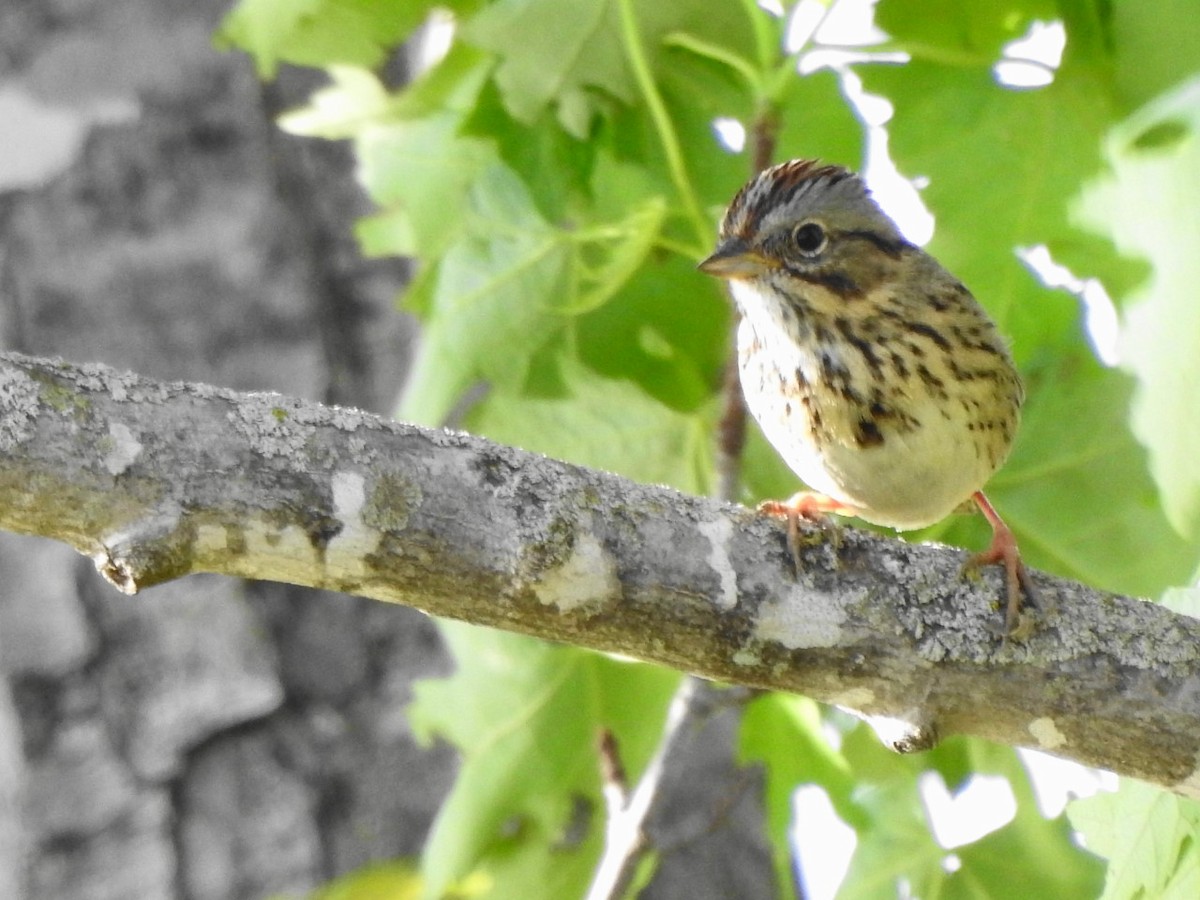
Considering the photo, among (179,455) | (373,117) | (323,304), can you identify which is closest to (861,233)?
(373,117)

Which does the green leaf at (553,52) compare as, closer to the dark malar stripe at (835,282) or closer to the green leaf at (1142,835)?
the dark malar stripe at (835,282)

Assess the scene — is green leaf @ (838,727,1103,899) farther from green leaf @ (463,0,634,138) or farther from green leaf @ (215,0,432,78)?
green leaf @ (215,0,432,78)

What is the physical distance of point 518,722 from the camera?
94.5 inches

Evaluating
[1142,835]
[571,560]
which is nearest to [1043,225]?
[1142,835]

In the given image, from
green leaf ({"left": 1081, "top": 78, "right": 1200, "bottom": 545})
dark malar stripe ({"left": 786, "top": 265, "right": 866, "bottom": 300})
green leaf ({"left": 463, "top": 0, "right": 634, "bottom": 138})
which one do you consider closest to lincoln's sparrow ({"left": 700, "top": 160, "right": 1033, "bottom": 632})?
dark malar stripe ({"left": 786, "top": 265, "right": 866, "bottom": 300})

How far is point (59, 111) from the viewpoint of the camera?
3.43m

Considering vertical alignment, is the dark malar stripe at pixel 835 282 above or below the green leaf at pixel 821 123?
below

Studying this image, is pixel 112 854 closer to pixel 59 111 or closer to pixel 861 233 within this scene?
pixel 59 111

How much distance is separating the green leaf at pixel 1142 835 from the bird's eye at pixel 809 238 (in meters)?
0.96

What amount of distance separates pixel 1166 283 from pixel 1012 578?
37 cm

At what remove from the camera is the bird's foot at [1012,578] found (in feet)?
5.24

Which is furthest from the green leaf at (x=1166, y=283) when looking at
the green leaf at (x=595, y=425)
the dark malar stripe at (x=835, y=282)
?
the green leaf at (x=595, y=425)

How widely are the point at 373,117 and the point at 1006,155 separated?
1.03 meters

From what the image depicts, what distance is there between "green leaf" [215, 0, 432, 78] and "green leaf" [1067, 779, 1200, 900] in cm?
146
